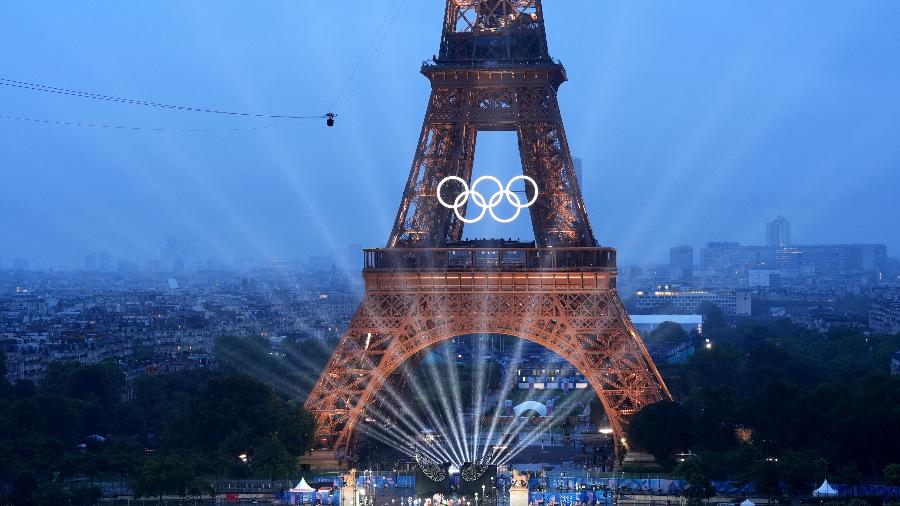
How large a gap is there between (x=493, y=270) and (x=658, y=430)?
8.03m

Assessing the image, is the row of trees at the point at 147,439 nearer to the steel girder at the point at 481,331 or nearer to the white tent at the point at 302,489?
the steel girder at the point at 481,331

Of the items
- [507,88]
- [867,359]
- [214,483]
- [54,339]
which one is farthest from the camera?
[54,339]

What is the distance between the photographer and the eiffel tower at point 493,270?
4459 cm

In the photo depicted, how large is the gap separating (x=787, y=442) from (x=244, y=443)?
802 inches

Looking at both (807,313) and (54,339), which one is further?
(807,313)

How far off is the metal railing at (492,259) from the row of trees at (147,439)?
248 inches

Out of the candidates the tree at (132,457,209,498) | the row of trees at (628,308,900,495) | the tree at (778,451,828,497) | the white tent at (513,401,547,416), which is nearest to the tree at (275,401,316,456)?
the tree at (132,457,209,498)

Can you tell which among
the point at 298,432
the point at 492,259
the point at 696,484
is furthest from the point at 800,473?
the point at 298,432

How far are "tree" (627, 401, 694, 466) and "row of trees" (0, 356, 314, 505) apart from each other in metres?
11.4

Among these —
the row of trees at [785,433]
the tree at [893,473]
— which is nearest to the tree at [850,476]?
the row of trees at [785,433]

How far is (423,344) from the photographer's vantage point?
147ft

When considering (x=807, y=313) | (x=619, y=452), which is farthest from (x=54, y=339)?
(x=807, y=313)

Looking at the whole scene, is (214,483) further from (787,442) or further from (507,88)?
(787,442)

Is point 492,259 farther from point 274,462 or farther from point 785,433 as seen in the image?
point 785,433
